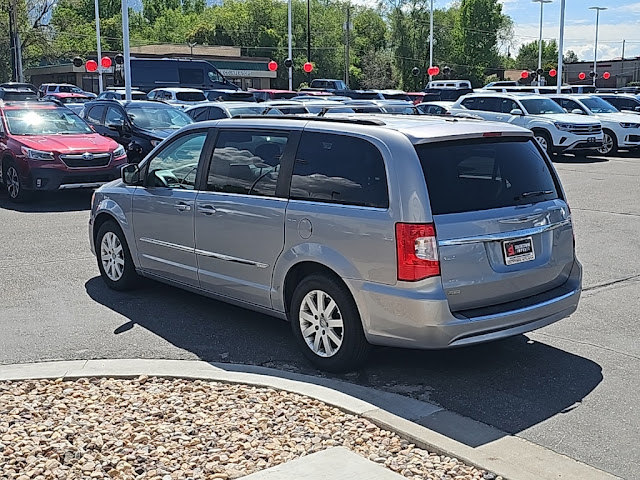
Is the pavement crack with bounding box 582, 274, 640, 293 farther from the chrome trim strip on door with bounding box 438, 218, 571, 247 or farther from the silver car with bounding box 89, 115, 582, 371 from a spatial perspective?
the chrome trim strip on door with bounding box 438, 218, 571, 247

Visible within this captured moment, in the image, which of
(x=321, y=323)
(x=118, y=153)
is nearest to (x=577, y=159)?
(x=118, y=153)

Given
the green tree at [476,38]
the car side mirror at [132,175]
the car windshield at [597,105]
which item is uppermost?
the green tree at [476,38]

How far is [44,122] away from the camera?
1566 centimetres

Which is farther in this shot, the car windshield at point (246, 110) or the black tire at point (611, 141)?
the black tire at point (611, 141)

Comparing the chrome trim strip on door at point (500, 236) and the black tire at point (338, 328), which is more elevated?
the chrome trim strip on door at point (500, 236)

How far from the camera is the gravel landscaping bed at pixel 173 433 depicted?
4375 millimetres

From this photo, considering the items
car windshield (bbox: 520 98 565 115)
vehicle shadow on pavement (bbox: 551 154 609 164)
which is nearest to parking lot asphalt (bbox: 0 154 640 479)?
vehicle shadow on pavement (bbox: 551 154 609 164)

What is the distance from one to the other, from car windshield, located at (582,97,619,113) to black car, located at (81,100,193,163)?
13.1 m

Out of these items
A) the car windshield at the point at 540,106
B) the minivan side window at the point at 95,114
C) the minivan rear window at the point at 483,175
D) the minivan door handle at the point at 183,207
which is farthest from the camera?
the car windshield at the point at 540,106

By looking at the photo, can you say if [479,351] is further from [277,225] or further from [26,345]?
[26,345]

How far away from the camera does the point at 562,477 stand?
433 centimetres

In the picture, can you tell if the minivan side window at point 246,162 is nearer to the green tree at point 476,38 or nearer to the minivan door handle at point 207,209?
the minivan door handle at point 207,209

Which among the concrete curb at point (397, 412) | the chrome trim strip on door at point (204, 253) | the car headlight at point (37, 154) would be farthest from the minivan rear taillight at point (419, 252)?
the car headlight at point (37, 154)

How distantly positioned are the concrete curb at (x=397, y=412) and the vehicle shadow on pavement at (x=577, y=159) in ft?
60.7
